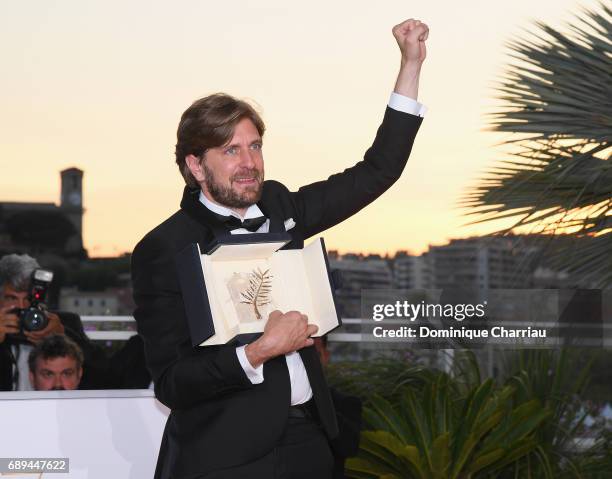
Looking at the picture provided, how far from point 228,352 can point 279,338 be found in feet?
0.35

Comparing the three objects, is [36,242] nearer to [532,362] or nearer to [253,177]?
[532,362]

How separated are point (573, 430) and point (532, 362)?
0.33 m

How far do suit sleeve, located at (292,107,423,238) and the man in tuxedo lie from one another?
0.04ft

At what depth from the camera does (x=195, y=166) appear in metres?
2.19

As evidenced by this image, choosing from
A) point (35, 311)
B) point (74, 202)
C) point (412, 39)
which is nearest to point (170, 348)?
point (412, 39)

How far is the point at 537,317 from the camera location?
4.99m

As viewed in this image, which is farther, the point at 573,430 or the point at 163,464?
the point at 573,430

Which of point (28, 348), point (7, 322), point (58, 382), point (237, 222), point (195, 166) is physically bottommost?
point (58, 382)

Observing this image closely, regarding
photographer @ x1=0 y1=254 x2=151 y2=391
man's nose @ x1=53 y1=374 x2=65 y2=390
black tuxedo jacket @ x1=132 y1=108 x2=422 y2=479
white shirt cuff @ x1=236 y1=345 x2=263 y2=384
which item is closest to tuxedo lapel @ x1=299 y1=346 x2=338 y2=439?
black tuxedo jacket @ x1=132 y1=108 x2=422 y2=479

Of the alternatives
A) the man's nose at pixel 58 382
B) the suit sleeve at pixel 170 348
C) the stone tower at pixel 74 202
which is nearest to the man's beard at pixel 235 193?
the suit sleeve at pixel 170 348

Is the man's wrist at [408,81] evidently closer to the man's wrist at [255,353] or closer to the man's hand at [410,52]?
the man's hand at [410,52]

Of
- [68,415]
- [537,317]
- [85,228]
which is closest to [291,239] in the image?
[68,415]

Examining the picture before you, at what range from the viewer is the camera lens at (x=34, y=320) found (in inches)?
177

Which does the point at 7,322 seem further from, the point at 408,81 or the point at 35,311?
the point at 408,81
